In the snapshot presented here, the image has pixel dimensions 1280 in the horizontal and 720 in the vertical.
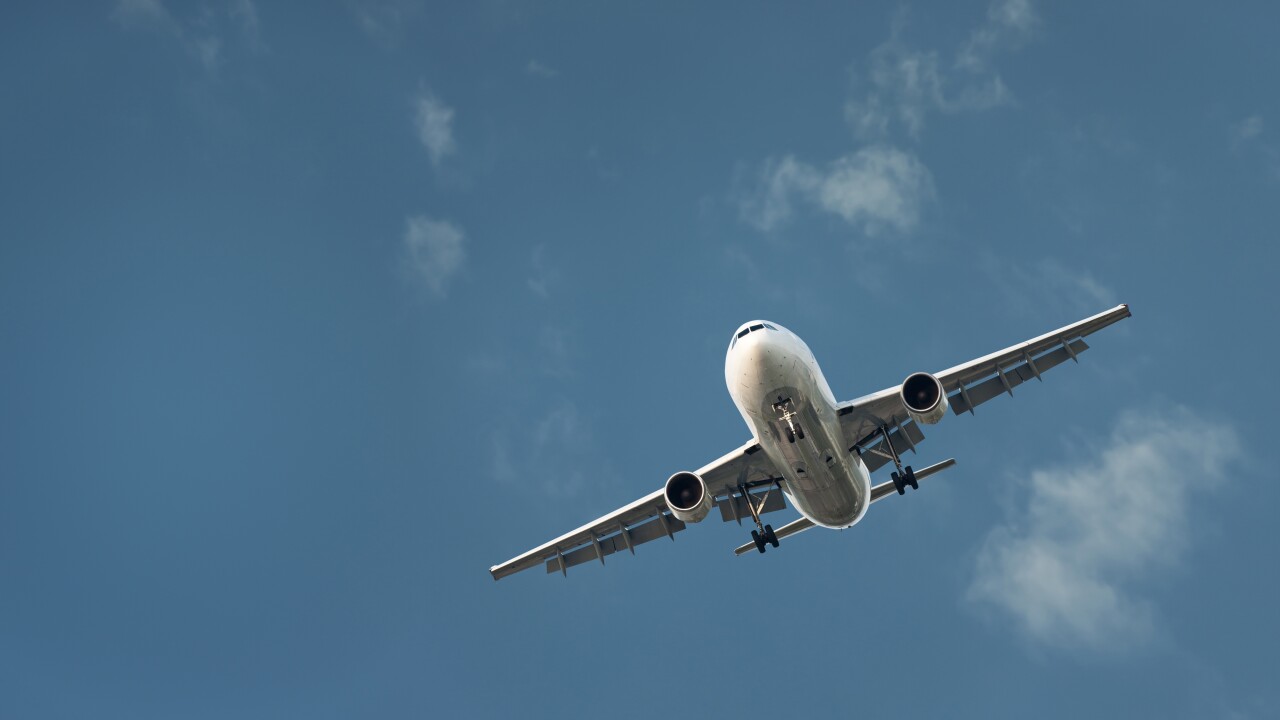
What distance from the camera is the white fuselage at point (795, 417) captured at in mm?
29281

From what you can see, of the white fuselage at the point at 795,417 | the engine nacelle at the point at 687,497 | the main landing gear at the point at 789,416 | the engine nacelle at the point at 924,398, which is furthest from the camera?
the engine nacelle at the point at 687,497

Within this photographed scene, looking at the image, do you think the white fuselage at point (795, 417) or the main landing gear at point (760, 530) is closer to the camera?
the white fuselage at point (795, 417)

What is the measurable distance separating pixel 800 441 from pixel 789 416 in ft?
3.71

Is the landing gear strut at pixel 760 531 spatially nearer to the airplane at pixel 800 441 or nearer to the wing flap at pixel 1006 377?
the airplane at pixel 800 441

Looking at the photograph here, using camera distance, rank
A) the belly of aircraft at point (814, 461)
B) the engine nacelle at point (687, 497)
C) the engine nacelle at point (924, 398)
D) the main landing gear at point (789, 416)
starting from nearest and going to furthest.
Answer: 1. the main landing gear at point (789, 416)
2. the belly of aircraft at point (814, 461)
3. the engine nacelle at point (924, 398)
4. the engine nacelle at point (687, 497)

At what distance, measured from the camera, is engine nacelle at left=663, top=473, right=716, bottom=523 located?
106 ft

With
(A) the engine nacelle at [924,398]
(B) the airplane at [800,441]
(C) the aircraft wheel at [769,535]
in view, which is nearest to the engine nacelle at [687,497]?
(B) the airplane at [800,441]

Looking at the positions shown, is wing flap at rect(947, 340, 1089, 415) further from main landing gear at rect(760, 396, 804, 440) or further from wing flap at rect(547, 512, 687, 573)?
wing flap at rect(547, 512, 687, 573)

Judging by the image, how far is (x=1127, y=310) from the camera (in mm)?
32094

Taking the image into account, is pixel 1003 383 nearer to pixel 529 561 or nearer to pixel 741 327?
pixel 741 327

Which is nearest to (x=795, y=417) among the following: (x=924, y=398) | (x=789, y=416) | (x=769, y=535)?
(x=789, y=416)

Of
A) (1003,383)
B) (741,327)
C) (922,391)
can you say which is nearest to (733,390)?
(741,327)

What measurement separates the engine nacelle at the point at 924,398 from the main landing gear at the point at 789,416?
2983mm

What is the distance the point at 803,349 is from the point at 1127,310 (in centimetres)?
945
